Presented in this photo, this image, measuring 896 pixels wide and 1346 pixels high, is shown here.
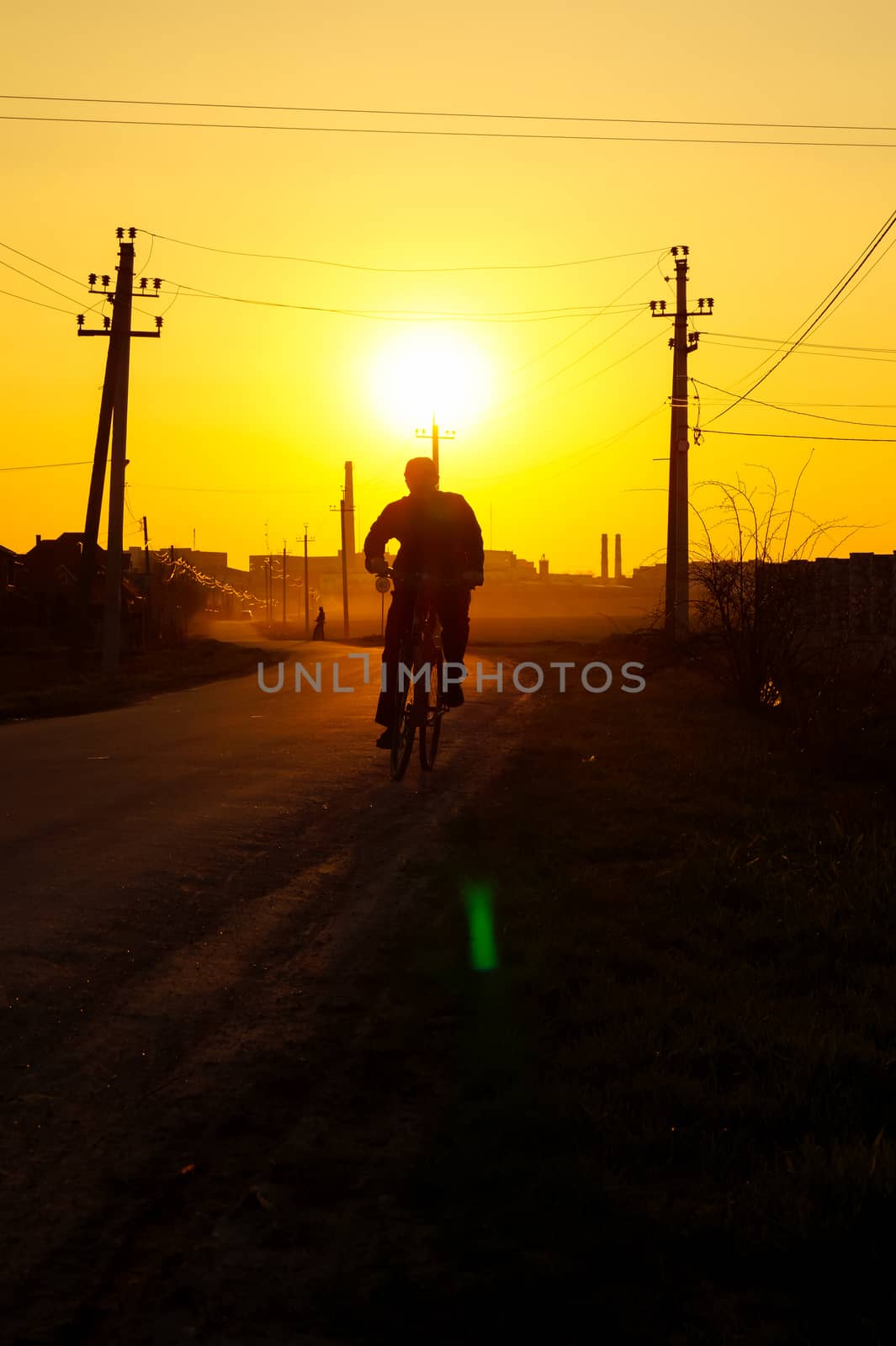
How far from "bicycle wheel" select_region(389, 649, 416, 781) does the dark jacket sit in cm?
70

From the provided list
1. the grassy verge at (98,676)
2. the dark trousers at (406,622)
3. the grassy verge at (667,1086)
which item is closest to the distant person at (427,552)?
the dark trousers at (406,622)

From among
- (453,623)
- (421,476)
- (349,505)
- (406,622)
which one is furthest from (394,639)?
(349,505)

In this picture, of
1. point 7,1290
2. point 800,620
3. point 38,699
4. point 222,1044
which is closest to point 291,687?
point 38,699

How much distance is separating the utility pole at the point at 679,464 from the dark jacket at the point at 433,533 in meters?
21.0

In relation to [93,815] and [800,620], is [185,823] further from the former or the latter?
[800,620]

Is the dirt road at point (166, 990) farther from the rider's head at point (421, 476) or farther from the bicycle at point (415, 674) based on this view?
the rider's head at point (421, 476)

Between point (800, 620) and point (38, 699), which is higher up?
point (800, 620)

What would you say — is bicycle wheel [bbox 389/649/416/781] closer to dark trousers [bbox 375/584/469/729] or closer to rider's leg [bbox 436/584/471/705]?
dark trousers [bbox 375/584/469/729]

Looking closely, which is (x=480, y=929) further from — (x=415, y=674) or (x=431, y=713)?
(x=431, y=713)

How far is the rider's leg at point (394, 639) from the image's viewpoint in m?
9.94


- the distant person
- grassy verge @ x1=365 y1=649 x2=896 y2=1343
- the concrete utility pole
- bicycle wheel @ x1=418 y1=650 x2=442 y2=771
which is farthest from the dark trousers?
the concrete utility pole

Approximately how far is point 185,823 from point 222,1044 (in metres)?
3.72

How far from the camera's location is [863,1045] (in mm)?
4090

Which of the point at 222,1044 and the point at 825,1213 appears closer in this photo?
the point at 825,1213
